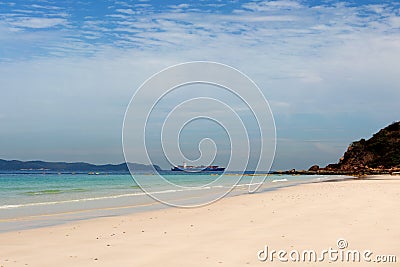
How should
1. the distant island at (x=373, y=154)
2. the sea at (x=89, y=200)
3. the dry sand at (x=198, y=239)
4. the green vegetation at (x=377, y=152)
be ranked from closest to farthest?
the dry sand at (x=198, y=239) < the sea at (x=89, y=200) < the distant island at (x=373, y=154) < the green vegetation at (x=377, y=152)

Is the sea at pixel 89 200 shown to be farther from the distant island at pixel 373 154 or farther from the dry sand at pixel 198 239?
the distant island at pixel 373 154

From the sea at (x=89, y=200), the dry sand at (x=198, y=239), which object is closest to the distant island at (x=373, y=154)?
the sea at (x=89, y=200)

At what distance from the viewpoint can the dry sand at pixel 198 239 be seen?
882cm

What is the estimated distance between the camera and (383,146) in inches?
Answer: 5438

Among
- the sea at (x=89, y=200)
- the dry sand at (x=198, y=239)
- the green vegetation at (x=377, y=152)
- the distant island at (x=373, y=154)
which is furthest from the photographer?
the green vegetation at (x=377, y=152)

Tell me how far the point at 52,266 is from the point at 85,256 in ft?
2.98

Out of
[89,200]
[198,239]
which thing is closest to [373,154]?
[89,200]

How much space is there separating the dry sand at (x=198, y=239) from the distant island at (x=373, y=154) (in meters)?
118

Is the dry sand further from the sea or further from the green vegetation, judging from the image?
the green vegetation

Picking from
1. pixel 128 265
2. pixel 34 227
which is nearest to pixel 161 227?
pixel 34 227

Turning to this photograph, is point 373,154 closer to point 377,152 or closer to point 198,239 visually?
point 377,152

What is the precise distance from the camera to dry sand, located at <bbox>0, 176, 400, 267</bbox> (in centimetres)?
882

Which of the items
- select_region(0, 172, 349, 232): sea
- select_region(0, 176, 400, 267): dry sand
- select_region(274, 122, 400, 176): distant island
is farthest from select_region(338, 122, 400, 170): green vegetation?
select_region(0, 176, 400, 267): dry sand

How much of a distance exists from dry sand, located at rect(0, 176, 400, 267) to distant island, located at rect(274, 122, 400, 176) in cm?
11756
